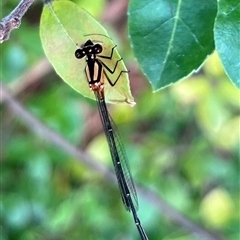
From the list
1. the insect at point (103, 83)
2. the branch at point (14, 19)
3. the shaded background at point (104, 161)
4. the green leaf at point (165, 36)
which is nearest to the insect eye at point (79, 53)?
the insect at point (103, 83)

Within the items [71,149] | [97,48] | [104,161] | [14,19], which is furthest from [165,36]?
[104,161]

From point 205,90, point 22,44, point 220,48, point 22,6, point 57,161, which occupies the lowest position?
point 220,48

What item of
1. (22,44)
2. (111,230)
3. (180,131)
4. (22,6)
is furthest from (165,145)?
(22,6)

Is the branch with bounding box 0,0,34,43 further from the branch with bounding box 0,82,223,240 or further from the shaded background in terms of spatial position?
the shaded background

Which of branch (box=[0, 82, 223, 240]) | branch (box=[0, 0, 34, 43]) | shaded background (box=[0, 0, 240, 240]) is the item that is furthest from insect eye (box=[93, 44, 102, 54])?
shaded background (box=[0, 0, 240, 240])

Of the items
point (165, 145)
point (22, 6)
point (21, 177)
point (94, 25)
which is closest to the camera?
point (22, 6)

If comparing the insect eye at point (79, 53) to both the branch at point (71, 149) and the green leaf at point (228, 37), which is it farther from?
the branch at point (71, 149)

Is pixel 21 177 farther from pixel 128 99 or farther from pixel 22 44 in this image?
pixel 128 99
